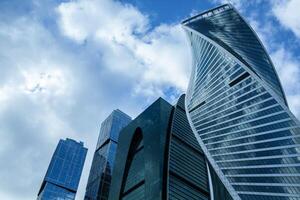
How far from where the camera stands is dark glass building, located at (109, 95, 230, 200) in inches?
3634

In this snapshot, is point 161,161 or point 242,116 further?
point 161,161

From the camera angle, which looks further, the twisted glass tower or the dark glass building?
the dark glass building

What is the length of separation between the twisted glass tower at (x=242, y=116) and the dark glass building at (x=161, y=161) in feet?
28.4

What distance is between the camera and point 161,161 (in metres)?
95.9

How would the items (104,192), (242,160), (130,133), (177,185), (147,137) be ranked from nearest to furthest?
(242,160)
(177,185)
(147,137)
(130,133)
(104,192)

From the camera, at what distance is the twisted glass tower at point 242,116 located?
7994 cm

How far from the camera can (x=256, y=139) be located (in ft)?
284

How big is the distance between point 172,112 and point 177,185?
111 ft

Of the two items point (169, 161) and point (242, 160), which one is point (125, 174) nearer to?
point (169, 161)

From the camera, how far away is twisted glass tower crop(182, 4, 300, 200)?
262 feet

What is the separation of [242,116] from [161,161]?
2633 centimetres

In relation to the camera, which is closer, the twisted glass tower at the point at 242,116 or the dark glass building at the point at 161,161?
the twisted glass tower at the point at 242,116

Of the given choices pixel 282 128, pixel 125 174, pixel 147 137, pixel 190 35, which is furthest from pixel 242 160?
pixel 190 35

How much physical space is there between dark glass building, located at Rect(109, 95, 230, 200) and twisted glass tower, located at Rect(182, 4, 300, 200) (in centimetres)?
864
